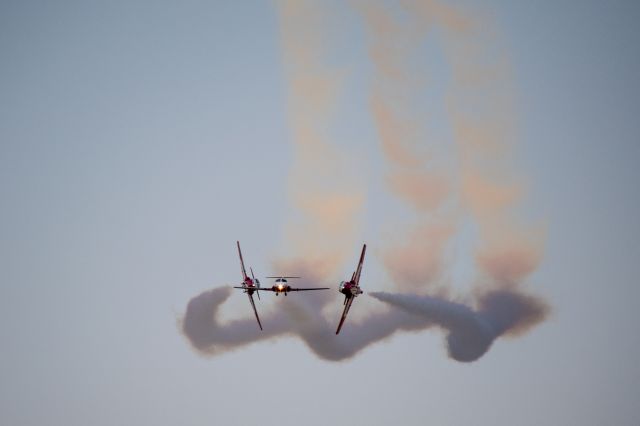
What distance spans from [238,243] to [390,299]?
33.2 m

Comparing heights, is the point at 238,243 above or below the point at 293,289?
above

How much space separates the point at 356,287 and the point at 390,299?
80.9ft

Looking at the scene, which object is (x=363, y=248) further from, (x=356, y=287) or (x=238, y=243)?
(x=238, y=243)

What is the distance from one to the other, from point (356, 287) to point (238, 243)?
108ft

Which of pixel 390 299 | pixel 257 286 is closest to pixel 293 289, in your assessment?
pixel 257 286

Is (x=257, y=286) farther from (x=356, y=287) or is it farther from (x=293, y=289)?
(x=356, y=287)

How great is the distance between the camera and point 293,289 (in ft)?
605

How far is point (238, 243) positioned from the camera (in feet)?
649

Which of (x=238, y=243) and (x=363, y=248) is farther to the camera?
(x=238, y=243)

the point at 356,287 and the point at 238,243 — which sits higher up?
the point at 238,243

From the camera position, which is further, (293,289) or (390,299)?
(390,299)

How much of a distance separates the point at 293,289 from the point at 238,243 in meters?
19.5

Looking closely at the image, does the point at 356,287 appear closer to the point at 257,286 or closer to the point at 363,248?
the point at 363,248

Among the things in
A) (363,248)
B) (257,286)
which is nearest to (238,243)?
(257,286)
